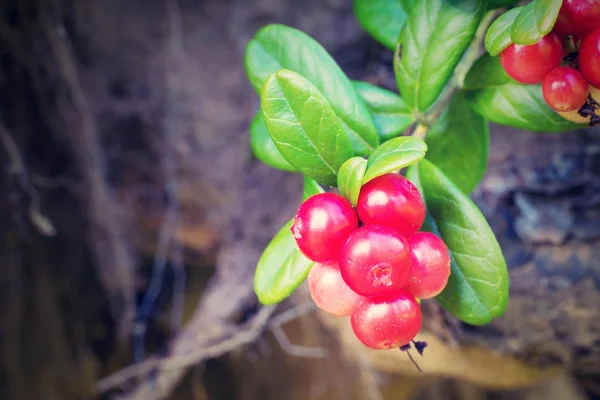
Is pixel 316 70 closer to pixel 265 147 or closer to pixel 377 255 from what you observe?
pixel 265 147

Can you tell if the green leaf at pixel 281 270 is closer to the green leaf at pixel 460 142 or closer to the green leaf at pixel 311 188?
the green leaf at pixel 311 188

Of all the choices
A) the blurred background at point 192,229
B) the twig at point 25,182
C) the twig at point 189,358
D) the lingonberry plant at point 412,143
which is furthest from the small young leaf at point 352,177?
the twig at point 25,182

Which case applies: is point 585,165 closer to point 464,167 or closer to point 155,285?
point 464,167

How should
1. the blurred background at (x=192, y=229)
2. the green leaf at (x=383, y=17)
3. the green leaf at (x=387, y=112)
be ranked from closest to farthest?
1. the green leaf at (x=387, y=112)
2. the green leaf at (x=383, y=17)
3. the blurred background at (x=192, y=229)

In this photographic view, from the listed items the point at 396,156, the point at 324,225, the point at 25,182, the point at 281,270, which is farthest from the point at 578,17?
the point at 25,182

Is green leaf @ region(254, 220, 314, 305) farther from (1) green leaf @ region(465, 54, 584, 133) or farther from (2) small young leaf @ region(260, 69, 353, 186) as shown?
(1) green leaf @ region(465, 54, 584, 133)

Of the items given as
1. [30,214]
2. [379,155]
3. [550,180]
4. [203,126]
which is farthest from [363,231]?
[30,214]
